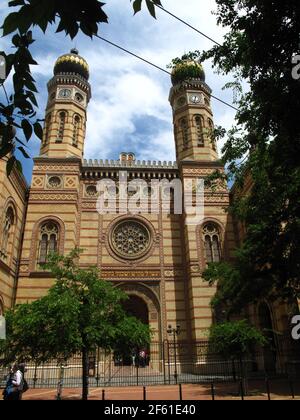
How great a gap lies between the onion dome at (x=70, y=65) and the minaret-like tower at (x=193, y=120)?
681cm

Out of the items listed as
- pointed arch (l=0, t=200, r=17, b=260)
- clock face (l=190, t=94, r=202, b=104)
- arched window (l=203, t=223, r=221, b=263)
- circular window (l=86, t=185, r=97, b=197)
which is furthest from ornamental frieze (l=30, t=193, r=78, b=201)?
clock face (l=190, t=94, r=202, b=104)

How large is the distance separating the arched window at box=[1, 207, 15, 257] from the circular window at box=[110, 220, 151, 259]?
19.0ft

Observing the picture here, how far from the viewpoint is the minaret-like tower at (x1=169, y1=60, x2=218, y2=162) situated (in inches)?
969

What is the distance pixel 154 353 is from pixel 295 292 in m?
12.8

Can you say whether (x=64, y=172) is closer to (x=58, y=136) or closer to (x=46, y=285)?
(x=58, y=136)

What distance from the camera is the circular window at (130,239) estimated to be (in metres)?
22.0

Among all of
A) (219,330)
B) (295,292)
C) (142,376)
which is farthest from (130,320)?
(142,376)

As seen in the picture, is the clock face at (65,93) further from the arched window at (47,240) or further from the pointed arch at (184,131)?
the arched window at (47,240)

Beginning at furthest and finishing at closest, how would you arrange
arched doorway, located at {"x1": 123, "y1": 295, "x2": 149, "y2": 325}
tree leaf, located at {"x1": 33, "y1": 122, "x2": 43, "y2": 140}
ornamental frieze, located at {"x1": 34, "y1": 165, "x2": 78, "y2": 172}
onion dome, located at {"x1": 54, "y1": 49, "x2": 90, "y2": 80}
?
onion dome, located at {"x1": 54, "y1": 49, "x2": 90, "y2": 80} → ornamental frieze, located at {"x1": 34, "y1": 165, "x2": 78, "y2": 172} → arched doorway, located at {"x1": 123, "y1": 295, "x2": 149, "y2": 325} → tree leaf, located at {"x1": 33, "y1": 122, "x2": 43, "y2": 140}

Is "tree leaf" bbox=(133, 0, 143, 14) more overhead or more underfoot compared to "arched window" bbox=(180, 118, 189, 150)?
more underfoot

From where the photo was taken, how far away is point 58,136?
24.2m

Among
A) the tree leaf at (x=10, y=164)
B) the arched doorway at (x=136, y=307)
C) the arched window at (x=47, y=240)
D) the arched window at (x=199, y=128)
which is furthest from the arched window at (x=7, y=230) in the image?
the tree leaf at (x=10, y=164)

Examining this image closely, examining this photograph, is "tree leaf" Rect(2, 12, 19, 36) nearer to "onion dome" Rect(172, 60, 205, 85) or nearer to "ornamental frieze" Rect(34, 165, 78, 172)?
"onion dome" Rect(172, 60, 205, 85)

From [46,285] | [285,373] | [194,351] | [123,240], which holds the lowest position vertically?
[285,373]
